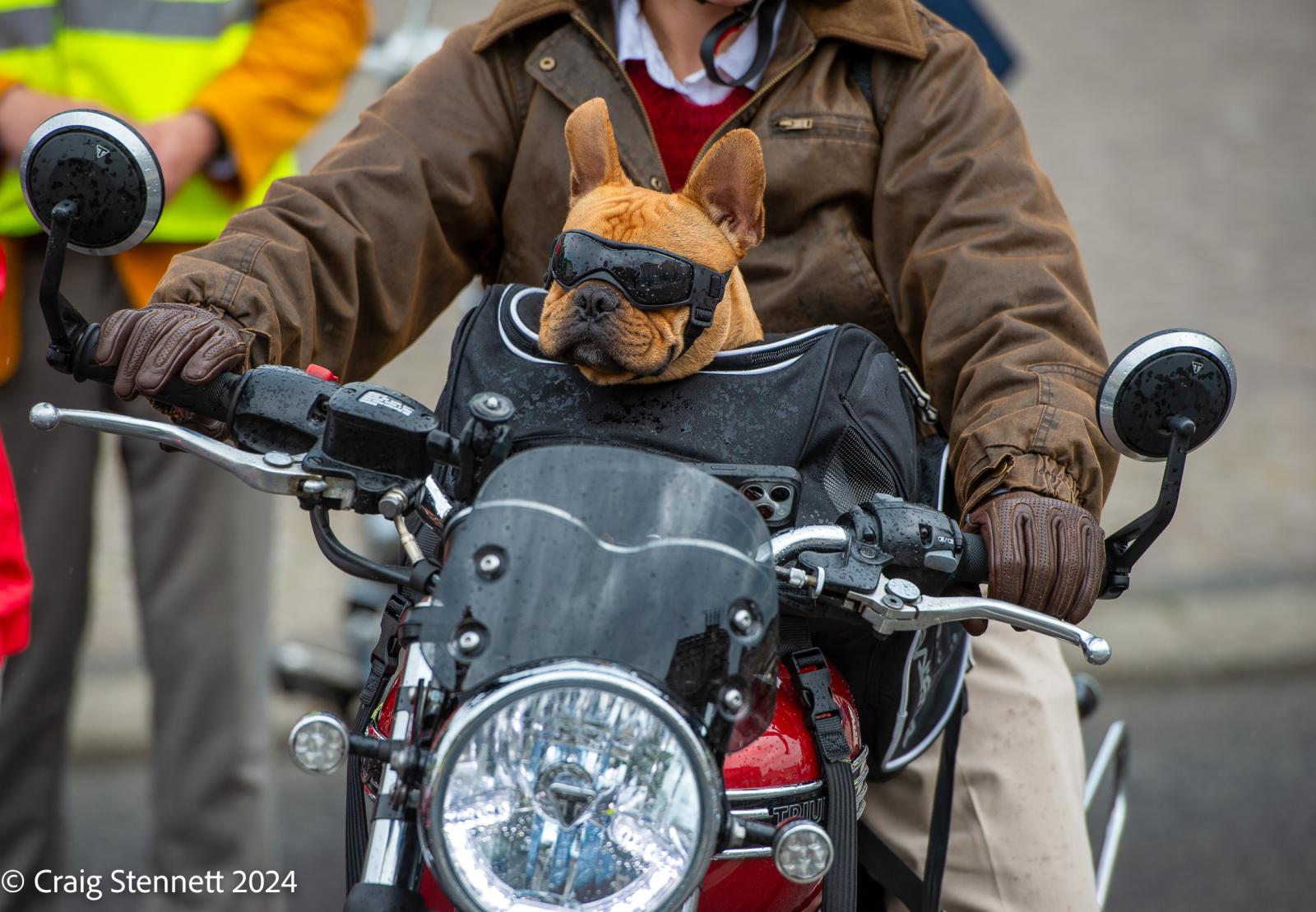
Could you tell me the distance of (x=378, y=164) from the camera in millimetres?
2232

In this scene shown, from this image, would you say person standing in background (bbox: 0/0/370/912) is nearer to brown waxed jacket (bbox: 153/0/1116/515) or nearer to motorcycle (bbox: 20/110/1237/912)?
brown waxed jacket (bbox: 153/0/1116/515)

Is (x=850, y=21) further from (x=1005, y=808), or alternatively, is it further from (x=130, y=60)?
(x=130, y=60)

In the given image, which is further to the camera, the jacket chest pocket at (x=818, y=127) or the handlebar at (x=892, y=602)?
the jacket chest pocket at (x=818, y=127)

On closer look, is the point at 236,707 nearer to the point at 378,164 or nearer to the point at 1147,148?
the point at 378,164

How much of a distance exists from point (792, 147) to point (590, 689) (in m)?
1.16

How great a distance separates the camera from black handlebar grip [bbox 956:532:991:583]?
5.39ft

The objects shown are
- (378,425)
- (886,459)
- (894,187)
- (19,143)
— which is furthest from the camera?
(19,143)

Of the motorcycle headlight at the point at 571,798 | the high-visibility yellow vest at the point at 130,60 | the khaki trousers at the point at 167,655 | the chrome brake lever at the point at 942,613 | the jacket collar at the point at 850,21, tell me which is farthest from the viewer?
the khaki trousers at the point at 167,655

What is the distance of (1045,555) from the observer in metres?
1.63

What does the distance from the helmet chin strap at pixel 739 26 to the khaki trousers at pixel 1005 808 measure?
952 mm

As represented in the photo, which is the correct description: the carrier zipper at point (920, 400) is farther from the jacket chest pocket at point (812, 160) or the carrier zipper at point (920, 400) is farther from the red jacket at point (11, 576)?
the red jacket at point (11, 576)

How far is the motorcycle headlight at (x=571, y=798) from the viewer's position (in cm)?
125

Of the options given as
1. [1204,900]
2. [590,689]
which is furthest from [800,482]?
[1204,900]

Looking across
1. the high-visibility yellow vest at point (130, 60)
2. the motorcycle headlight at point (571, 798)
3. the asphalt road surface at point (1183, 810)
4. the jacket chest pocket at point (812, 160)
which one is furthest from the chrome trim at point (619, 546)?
the asphalt road surface at point (1183, 810)
